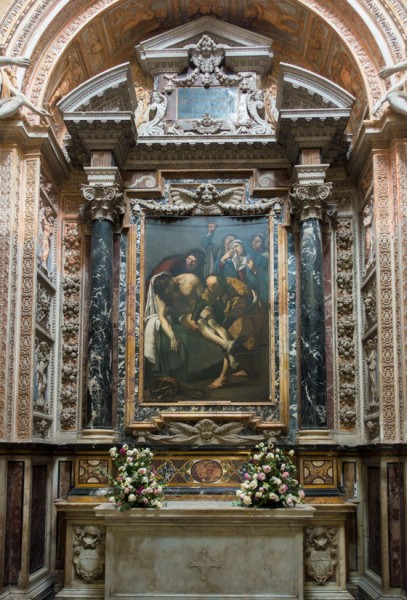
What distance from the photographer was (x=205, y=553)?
426 inches

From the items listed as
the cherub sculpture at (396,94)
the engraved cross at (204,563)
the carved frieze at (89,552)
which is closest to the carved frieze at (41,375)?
the carved frieze at (89,552)

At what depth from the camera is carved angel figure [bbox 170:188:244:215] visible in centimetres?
1356

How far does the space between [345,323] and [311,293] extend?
0.99 m

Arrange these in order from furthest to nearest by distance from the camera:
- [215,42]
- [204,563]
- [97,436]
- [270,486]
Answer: [215,42] < [97,436] < [270,486] < [204,563]

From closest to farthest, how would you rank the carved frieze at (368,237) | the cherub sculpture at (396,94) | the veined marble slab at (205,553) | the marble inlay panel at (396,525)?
1. the veined marble slab at (205,553)
2. the marble inlay panel at (396,525)
3. the cherub sculpture at (396,94)
4. the carved frieze at (368,237)

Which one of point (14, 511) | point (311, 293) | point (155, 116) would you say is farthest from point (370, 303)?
point (14, 511)

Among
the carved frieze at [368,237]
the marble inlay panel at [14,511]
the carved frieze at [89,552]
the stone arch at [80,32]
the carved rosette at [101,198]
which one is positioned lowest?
the carved frieze at [89,552]

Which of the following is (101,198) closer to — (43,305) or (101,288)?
(101,288)

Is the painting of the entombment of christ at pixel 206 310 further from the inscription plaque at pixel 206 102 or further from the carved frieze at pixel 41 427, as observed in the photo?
the inscription plaque at pixel 206 102

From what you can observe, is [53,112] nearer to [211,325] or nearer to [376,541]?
[211,325]

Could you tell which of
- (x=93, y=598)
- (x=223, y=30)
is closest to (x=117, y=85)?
(x=223, y=30)

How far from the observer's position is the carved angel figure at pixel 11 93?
1185cm

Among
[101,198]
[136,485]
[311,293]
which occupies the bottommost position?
[136,485]

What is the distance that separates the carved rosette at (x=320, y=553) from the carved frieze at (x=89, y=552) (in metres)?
2.93
